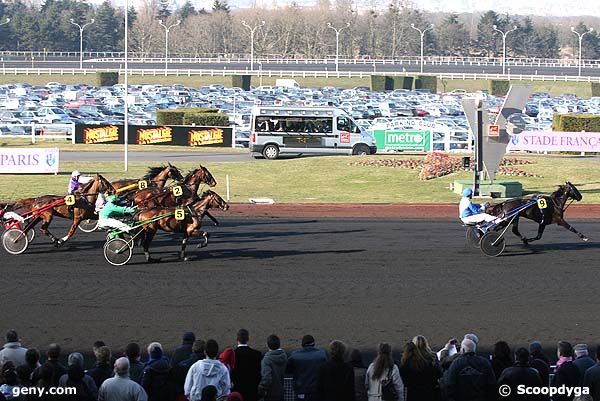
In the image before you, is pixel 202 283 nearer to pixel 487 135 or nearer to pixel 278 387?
pixel 278 387

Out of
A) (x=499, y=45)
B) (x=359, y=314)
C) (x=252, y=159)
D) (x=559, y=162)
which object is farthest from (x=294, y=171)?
(x=499, y=45)

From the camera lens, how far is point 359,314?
15680 mm

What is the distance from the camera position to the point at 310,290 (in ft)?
57.1

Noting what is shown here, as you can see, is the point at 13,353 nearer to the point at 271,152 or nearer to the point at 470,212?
the point at 470,212

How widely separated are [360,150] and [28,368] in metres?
33.2

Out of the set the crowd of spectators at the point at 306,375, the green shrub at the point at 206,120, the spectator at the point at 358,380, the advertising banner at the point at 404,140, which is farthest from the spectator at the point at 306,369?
the green shrub at the point at 206,120

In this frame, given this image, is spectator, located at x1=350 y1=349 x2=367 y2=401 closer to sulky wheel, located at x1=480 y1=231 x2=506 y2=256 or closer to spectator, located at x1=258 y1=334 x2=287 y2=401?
spectator, located at x1=258 y1=334 x2=287 y2=401

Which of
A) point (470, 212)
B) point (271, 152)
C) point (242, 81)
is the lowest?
point (470, 212)

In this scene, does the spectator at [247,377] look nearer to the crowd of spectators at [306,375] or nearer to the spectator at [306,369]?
the crowd of spectators at [306,375]

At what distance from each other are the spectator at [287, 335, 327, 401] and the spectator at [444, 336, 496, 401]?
1.28 m

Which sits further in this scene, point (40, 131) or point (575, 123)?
point (40, 131)

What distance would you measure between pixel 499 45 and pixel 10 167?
152 metres

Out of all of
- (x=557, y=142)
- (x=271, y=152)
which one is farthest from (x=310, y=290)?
(x=557, y=142)

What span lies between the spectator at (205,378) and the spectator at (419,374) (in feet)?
5.58
